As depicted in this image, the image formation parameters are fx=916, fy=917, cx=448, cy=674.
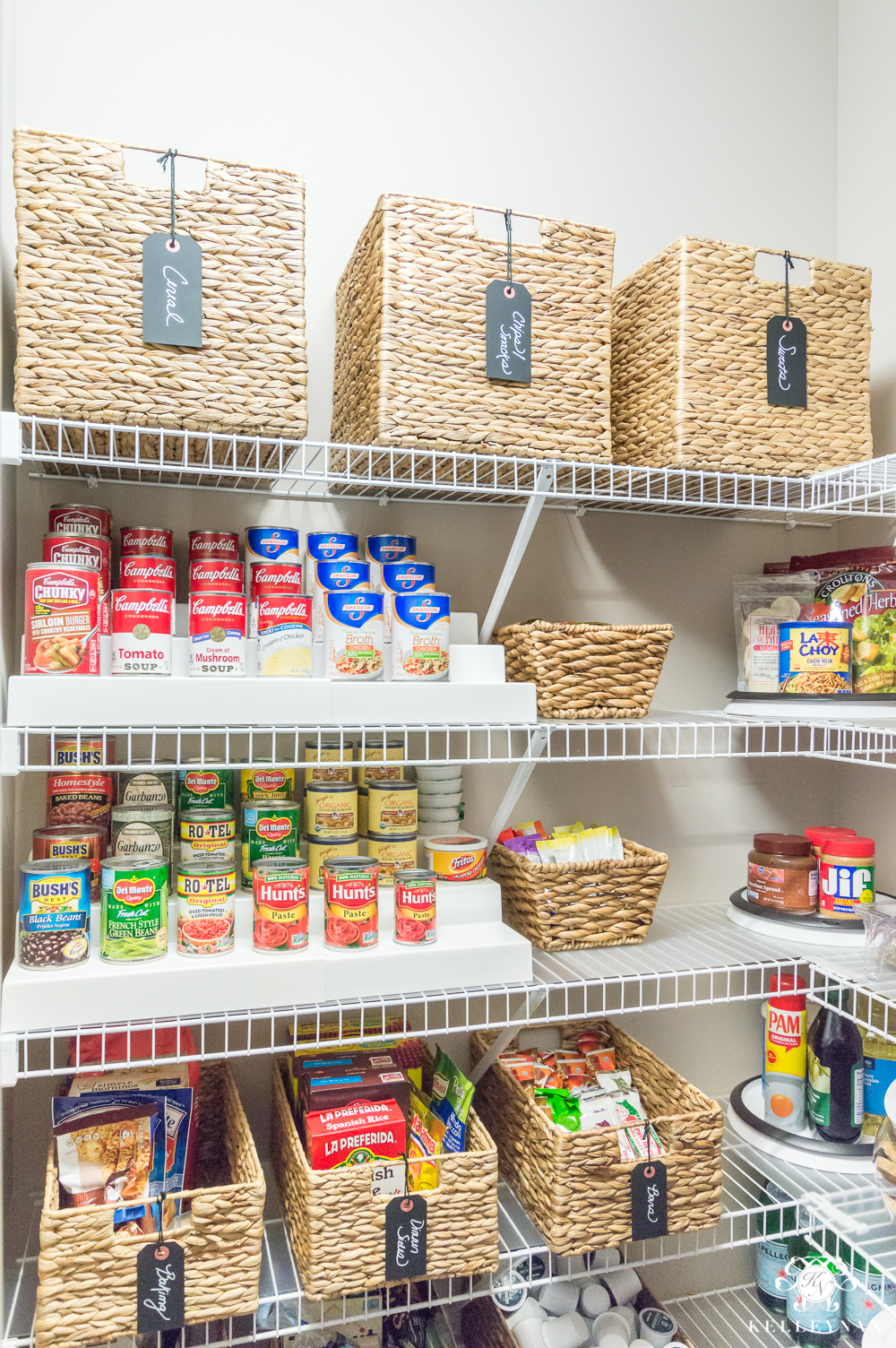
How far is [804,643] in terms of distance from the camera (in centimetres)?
162

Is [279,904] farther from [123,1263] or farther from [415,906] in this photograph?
[123,1263]

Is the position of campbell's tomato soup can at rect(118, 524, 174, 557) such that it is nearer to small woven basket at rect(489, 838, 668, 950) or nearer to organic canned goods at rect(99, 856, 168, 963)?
organic canned goods at rect(99, 856, 168, 963)

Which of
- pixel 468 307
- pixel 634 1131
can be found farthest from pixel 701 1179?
pixel 468 307

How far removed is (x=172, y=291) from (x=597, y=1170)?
1.35m

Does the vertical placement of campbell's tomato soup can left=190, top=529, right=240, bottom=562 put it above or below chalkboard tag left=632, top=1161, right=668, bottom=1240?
above

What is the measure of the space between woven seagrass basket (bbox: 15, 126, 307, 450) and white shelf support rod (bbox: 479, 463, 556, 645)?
0.38 m

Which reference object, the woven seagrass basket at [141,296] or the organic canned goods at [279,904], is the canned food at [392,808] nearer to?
the organic canned goods at [279,904]

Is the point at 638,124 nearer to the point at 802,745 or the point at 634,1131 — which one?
the point at 802,745

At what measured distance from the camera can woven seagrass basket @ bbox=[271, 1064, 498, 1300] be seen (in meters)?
1.22

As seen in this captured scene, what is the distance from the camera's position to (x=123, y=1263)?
44.9 inches

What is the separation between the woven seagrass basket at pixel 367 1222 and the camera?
3.99 feet

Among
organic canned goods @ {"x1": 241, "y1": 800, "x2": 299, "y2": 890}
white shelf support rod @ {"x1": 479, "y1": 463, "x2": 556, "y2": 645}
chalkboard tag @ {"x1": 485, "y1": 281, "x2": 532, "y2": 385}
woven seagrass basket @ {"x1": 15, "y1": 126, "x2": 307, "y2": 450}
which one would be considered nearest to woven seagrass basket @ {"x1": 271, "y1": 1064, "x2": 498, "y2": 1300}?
organic canned goods @ {"x1": 241, "y1": 800, "x2": 299, "y2": 890}

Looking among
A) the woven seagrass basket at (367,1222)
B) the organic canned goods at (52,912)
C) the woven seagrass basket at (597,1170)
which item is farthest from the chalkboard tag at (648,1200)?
the organic canned goods at (52,912)

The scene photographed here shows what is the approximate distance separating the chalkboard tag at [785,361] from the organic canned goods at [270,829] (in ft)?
3.44
